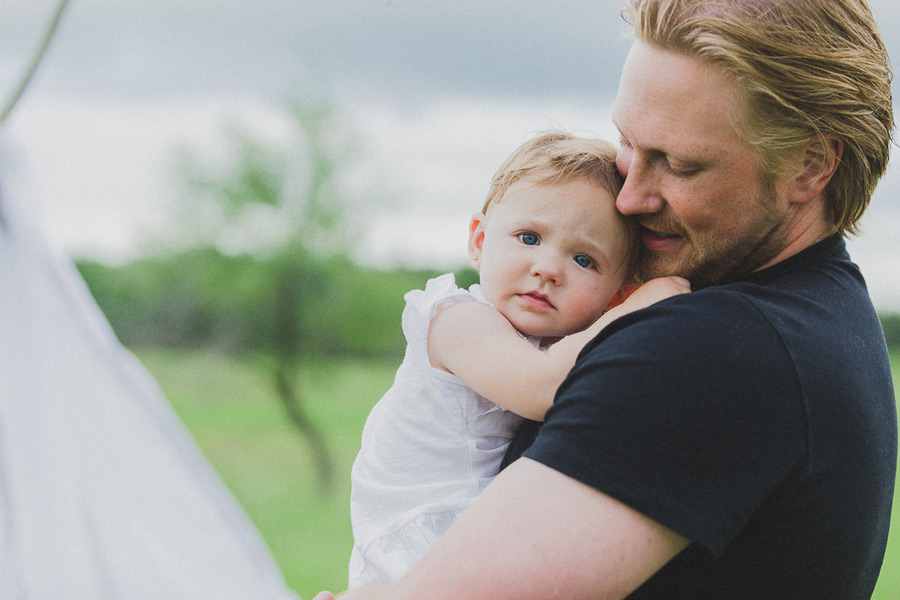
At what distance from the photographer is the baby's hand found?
1.02 meters

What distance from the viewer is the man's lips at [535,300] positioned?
1152 mm

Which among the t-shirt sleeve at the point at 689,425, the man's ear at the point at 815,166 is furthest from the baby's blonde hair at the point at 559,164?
the t-shirt sleeve at the point at 689,425

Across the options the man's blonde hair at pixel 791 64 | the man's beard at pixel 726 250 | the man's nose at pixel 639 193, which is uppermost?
the man's blonde hair at pixel 791 64

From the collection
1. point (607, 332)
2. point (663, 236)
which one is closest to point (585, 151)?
point (663, 236)

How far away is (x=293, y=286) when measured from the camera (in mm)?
12852

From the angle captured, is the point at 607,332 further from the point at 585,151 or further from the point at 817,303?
the point at 585,151

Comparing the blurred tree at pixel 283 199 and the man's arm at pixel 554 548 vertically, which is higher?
the man's arm at pixel 554 548

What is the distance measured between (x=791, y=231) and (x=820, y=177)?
0.07m

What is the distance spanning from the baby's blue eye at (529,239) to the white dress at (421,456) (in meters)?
0.10

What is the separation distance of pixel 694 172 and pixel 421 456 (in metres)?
0.50

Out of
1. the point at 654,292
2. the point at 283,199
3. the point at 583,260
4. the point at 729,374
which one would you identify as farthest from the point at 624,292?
the point at 283,199

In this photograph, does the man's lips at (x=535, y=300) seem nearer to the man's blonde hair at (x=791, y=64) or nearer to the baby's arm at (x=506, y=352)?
the baby's arm at (x=506, y=352)

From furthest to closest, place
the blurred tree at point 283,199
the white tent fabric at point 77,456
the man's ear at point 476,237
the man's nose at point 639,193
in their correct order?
1. the blurred tree at point 283,199
2. the white tent fabric at point 77,456
3. the man's ear at point 476,237
4. the man's nose at point 639,193

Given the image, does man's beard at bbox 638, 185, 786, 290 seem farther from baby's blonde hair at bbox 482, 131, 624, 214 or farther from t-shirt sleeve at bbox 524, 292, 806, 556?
t-shirt sleeve at bbox 524, 292, 806, 556
